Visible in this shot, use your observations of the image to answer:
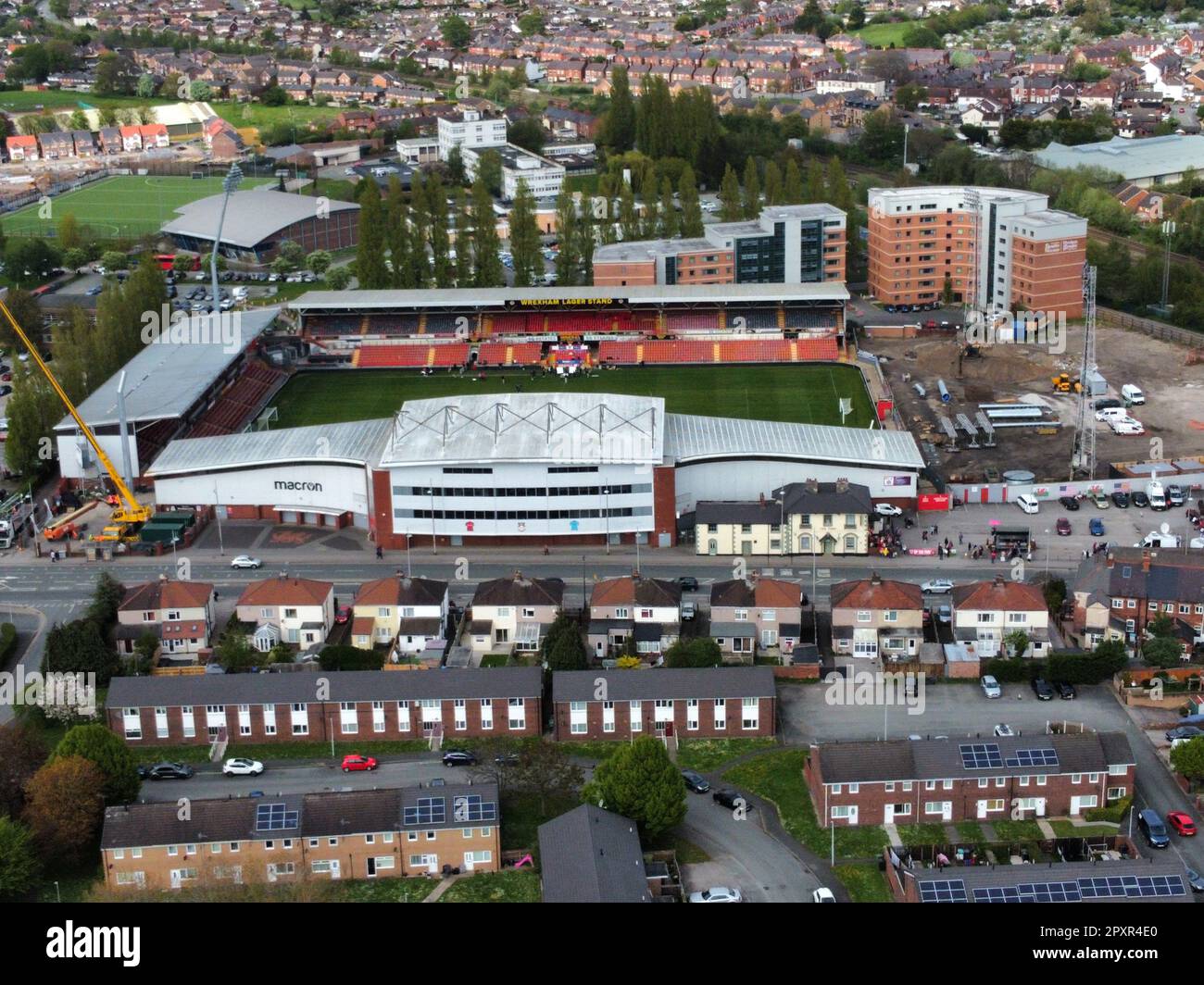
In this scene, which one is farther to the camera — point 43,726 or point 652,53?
point 652,53

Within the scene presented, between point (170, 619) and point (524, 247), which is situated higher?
point (524, 247)

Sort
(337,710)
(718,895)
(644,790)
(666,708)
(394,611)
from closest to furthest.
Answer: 1. (718,895)
2. (644,790)
3. (666,708)
4. (337,710)
5. (394,611)

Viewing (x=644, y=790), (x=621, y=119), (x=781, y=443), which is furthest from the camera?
(x=621, y=119)

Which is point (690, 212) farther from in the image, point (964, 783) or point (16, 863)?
point (16, 863)

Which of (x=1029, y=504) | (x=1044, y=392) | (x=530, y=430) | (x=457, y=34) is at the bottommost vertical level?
(x=1044, y=392)

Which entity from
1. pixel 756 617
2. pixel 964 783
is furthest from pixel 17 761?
pixel 964 783

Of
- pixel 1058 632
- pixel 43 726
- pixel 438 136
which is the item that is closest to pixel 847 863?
pixel 1058 632

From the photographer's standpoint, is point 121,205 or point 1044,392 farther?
point 121,205

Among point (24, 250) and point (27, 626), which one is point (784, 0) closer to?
point (24, 250)
